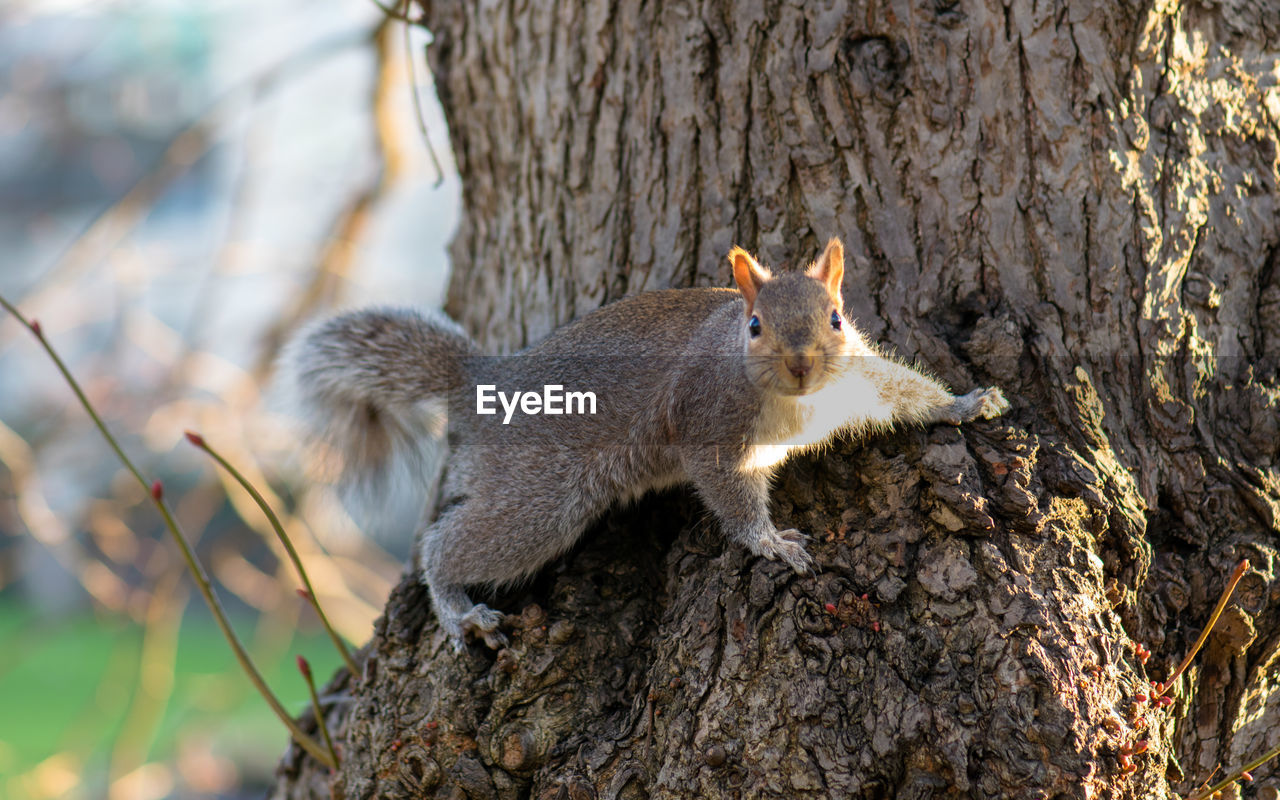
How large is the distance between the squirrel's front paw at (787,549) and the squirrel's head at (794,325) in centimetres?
26

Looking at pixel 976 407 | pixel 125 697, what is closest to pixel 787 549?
pixel 976 407

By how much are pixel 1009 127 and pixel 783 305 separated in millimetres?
646

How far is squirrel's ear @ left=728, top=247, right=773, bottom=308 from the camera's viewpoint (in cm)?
174

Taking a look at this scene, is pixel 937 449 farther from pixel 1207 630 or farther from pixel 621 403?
pixel 621 403

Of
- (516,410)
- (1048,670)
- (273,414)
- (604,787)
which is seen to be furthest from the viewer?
(273,414)

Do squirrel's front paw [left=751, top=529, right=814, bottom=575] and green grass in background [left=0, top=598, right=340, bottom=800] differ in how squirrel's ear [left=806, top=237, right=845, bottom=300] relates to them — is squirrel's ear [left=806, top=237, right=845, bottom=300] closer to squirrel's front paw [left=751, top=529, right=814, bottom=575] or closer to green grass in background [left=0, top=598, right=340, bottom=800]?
squirrel's front paw [left=751, top=529, right=814, bottom=575]

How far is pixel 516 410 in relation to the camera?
7.06 feet

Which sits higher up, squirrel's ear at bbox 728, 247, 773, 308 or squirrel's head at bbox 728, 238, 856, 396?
squirrel's ear at bbox 728, 247, 773, 308

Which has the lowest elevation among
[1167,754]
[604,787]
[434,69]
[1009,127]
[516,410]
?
[1167,754]

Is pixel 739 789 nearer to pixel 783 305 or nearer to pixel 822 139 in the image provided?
pixel 783 305

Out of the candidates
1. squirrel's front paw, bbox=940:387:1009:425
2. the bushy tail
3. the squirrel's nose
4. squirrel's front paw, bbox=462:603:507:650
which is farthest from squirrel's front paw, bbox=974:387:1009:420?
the bushy tail

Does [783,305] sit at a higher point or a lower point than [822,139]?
lower

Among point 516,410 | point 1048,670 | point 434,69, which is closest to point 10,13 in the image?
point 434,69

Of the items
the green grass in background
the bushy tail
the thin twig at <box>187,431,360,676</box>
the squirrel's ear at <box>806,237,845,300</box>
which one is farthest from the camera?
the green grass in background
